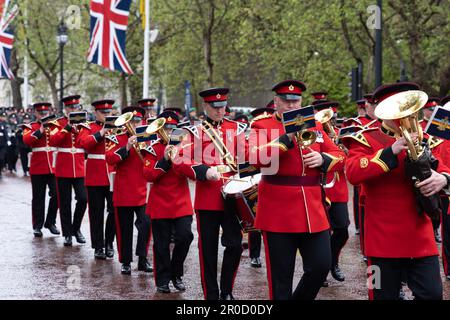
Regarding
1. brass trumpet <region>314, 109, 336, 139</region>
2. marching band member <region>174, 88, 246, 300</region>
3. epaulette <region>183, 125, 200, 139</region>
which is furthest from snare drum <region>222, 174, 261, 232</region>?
brass trumpet <region>314, 109, 336, 139</region>

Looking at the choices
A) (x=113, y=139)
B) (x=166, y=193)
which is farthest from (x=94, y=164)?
(x=166, y=193)

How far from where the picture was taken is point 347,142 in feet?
20.8

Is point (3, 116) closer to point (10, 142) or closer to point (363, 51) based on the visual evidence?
point (10, 142)

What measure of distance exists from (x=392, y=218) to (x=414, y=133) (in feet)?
2.17

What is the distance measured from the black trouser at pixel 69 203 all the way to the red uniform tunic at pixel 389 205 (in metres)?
6.59

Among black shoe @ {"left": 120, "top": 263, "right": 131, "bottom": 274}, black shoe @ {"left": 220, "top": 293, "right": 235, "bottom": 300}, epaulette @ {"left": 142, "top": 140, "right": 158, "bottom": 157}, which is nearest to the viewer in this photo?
black shoe @ {"left": 220, "top": 293, "right": 235, "bottom": 300}

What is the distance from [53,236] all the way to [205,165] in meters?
5.54

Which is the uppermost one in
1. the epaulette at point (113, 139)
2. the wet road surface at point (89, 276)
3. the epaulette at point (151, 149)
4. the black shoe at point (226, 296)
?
the epaulette at point (113, 139)

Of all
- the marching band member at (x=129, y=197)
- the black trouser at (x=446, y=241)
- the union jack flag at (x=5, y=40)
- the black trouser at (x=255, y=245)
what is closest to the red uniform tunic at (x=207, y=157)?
the marching band member at (x=129, y=197)

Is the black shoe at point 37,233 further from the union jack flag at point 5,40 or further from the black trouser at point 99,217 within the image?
the union jack flag at point 5,40

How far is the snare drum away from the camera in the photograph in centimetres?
782

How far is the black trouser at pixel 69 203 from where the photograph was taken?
39.8 feet

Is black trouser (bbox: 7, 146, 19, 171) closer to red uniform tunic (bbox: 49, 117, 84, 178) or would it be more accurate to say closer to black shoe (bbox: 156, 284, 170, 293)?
red uniform tunic (bbox: 49, 117, 84, 178)

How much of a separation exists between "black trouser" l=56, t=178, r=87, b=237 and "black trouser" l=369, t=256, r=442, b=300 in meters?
6.58
